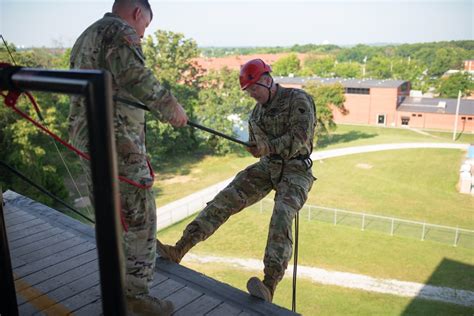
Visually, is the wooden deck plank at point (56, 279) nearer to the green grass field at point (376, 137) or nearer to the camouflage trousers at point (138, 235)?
the camouflage trousers at point (138, 235)

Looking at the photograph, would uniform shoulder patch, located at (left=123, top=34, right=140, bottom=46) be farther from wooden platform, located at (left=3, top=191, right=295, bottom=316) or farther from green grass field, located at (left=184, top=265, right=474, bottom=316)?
green grass field, located at (left=184, top=265, right=474, bottom=316)

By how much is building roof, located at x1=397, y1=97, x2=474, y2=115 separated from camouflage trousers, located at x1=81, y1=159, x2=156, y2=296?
49.7m

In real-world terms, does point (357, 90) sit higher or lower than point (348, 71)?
lower

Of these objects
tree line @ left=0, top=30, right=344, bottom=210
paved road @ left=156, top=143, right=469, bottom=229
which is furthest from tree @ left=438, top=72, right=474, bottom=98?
tree line @ left=0, top=30, right=344, bottom=210

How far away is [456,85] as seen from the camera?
57125 millimetres

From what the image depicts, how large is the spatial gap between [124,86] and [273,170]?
1.81m

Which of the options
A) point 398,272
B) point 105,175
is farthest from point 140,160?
point 398,272

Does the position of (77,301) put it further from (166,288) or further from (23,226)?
(23,226)

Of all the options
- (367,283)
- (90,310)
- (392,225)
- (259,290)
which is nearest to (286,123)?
(259,290)

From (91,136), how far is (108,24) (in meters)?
1.17

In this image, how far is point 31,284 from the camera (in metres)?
3.36

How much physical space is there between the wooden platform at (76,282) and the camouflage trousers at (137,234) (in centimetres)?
47

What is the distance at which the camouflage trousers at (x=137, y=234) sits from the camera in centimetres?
249

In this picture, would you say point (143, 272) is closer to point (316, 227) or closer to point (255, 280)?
point (255, 280)
